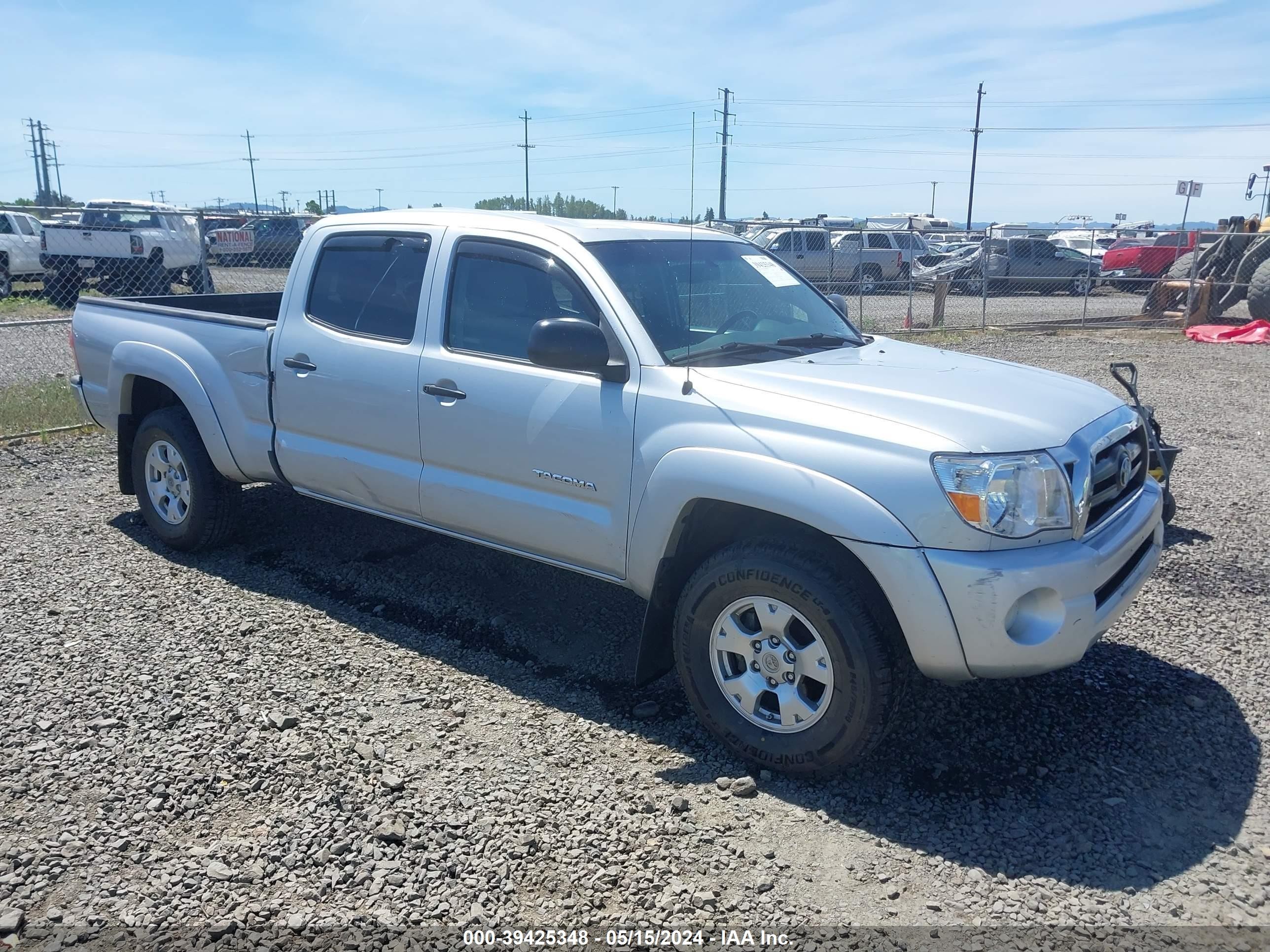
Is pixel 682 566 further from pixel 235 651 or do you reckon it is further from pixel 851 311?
pixel 851 311

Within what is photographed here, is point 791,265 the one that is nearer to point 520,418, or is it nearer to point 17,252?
point 520,418

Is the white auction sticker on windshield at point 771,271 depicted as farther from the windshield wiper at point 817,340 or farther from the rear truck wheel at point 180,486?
the rear truck wheel at point 180,486

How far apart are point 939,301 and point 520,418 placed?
15444mm

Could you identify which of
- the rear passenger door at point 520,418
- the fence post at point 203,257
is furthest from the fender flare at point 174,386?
the fence post at point 203,257

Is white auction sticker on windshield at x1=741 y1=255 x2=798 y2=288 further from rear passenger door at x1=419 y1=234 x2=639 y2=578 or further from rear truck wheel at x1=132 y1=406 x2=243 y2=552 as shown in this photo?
rear truck wheel at x1=132 y1=406 x2=243 y2=552

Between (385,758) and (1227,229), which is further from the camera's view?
(1227,229)

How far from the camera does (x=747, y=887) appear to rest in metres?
3.04

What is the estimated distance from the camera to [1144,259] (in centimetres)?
2619

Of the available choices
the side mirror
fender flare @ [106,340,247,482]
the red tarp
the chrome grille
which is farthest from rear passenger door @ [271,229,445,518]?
the red tarp

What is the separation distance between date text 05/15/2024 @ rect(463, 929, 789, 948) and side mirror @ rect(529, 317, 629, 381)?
199cm

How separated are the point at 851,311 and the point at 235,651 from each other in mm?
18874

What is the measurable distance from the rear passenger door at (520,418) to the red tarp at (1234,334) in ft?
51.0

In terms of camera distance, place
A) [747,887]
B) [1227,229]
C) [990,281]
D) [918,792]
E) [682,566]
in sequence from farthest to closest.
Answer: [990,281]
[1227,229]
[682,566]
[918,792]
[747,887]

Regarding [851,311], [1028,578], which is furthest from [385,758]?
[851,311]
